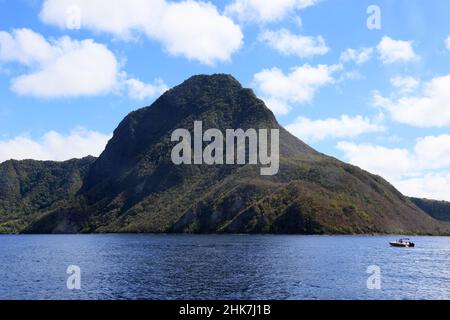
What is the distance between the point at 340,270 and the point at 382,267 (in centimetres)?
1781

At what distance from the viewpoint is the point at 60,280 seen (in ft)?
315

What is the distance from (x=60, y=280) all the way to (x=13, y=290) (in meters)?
12.6

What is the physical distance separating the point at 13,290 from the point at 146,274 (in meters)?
28.7
